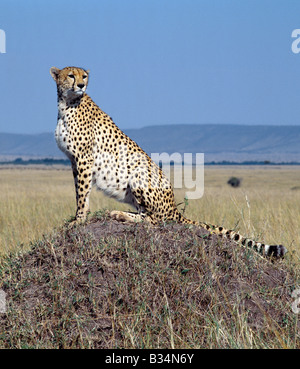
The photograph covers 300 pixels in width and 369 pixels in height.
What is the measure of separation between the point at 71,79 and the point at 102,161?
77 centimetres

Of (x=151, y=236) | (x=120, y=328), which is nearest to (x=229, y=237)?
(x=151, y=236)

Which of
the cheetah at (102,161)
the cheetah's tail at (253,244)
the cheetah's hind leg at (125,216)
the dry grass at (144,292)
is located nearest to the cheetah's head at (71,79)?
the cheetah at (102,161)

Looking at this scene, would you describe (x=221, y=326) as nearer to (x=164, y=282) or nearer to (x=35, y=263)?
(x=164, y=282)

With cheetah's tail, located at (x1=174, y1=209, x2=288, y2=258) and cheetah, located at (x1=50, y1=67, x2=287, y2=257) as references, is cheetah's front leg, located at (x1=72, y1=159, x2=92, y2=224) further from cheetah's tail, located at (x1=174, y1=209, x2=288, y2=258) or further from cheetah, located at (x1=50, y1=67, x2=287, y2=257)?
cheetah's tail, located at (x1=174, y1=209, x2=288, y2=258)

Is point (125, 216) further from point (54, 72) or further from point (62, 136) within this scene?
point (54, 72)

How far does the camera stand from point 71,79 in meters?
5.40

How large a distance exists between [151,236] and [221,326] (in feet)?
3.42

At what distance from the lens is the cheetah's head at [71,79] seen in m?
5.36

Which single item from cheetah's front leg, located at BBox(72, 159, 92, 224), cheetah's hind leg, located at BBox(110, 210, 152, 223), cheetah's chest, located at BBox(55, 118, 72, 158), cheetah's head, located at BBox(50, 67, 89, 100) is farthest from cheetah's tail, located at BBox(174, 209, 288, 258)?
cheetah's head, located at BBox(50, 67, 89, 100)

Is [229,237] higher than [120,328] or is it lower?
higher

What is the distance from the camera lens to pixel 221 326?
4.00m

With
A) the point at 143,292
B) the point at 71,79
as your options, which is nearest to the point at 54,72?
the point at 71,79
